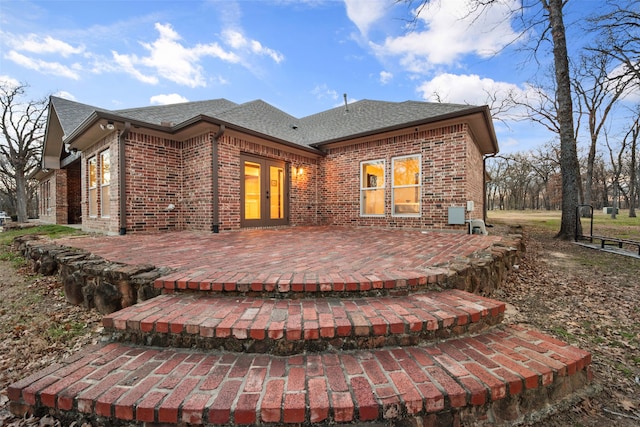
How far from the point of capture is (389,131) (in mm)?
6918

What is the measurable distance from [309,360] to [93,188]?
9.21 metres

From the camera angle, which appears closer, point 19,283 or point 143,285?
point 143,285

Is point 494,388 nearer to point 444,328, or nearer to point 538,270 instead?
point 444,328

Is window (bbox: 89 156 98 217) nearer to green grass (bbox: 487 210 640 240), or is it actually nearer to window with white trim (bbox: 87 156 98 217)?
window with white trim (bbox: 87 156 98 217)

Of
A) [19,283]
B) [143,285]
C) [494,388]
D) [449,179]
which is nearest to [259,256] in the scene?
[143,285]

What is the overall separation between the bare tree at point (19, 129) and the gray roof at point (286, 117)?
15.5 m

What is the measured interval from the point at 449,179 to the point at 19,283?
8.68 metres

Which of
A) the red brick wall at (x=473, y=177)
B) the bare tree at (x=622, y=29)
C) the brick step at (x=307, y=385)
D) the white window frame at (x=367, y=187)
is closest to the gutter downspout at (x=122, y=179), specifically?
the brick step at (x=307, y=385)

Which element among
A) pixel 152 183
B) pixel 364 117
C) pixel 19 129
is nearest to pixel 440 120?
pixel 364 117

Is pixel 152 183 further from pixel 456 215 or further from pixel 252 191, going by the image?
pixel 456 215

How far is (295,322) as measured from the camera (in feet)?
5.52

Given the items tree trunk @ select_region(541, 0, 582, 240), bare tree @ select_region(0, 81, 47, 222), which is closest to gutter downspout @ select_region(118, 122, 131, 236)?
tree trunk @ select_region(541, 0, 582, 240)

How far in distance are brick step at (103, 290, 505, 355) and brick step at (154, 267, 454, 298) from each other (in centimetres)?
8

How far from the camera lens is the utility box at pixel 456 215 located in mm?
6082
